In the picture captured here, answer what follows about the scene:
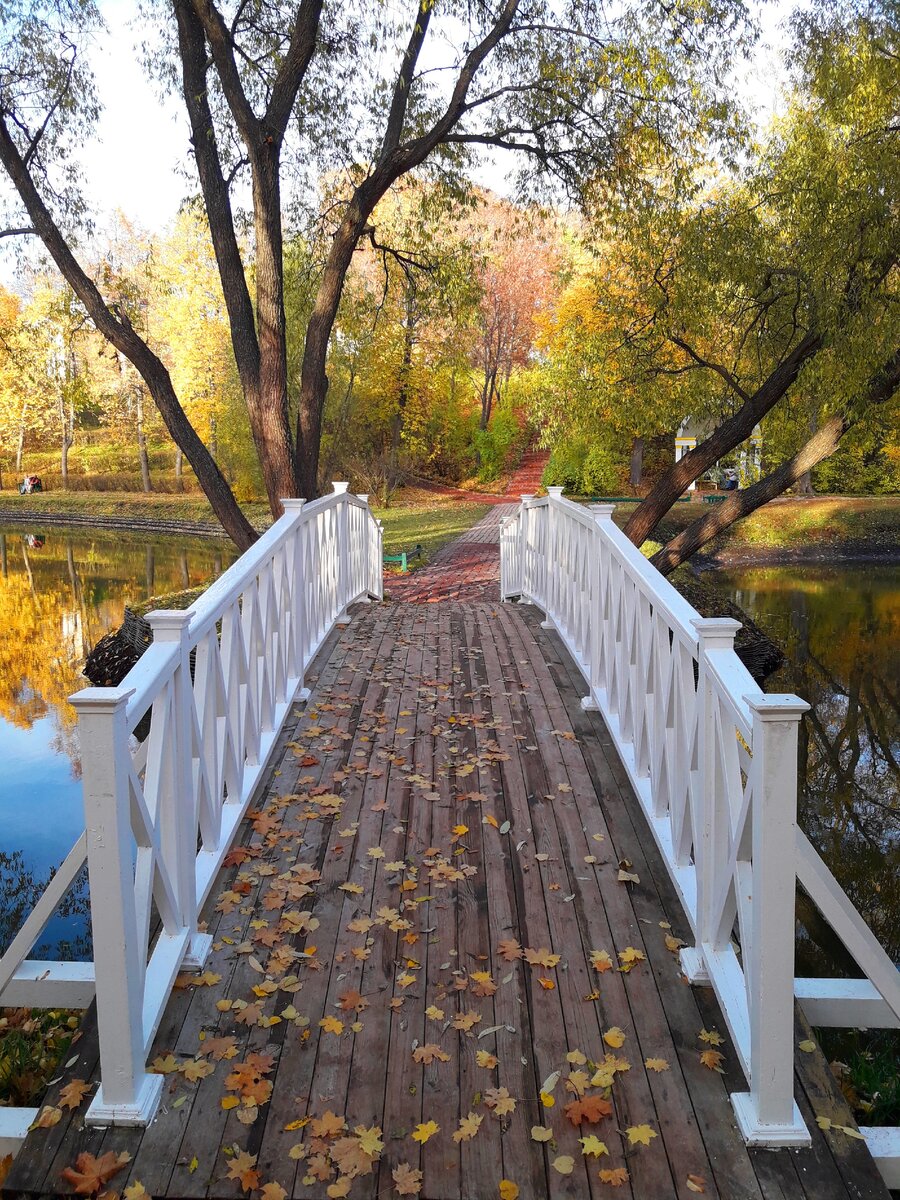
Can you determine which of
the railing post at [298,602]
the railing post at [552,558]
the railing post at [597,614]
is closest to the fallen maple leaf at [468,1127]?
the railing post at [597,614]

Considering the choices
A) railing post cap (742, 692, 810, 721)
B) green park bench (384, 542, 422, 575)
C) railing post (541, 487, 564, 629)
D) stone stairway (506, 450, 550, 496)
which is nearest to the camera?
railing post cap (742, 692, 810, 721)

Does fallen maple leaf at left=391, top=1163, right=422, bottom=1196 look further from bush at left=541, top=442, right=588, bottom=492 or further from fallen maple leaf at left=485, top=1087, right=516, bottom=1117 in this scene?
bush at left=541, top=442, right=588, bottom=492

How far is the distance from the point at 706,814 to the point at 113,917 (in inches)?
70.1

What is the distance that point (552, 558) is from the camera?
8133 millimetres

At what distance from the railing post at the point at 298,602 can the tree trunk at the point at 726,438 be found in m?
6.17

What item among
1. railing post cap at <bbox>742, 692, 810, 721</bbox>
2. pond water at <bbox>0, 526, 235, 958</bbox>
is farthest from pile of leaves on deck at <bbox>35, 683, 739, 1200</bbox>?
pond water at <bbox>0, 526, 235, 958</bbox>

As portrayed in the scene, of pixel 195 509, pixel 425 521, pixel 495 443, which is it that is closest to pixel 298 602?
pixel 425 521

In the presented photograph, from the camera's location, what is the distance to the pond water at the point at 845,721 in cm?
674

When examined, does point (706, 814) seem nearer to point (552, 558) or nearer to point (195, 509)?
point (552, 558)

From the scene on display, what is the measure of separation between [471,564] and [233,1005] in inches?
673

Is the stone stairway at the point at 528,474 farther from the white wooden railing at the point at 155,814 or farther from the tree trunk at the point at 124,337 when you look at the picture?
the white wooden railing at the point at 155,814

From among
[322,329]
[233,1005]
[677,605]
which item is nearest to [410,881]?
[233,1005]

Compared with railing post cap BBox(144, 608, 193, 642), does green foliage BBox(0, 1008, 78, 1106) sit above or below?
below

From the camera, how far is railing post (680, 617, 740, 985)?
9.74 feet
